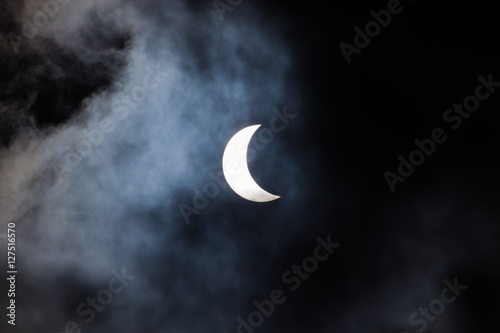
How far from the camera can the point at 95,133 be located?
Result: 11.0 meters

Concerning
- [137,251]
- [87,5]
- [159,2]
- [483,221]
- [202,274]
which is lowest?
[483,221]

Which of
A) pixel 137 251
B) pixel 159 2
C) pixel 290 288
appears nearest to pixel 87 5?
pixel 159 2

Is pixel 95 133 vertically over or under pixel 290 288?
over

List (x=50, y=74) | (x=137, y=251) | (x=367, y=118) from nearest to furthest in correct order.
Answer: (x=50, y=74) < (x=137, y=251) < (x=367, y=118)

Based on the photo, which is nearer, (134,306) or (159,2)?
(159,2)

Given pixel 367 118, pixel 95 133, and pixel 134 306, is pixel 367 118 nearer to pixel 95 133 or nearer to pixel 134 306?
pixel 95 133

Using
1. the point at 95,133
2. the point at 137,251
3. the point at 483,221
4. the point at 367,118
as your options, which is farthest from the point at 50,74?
the point at 483,221

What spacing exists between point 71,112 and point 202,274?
6561mm

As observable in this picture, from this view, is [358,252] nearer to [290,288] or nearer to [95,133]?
[290,288]

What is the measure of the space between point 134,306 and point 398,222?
9.13 meters

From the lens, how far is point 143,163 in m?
11.2

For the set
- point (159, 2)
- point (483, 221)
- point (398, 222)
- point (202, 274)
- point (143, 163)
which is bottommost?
point (483, 221)

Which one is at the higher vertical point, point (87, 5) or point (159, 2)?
point (87, 5)

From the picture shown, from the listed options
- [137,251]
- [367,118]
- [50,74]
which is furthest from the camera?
[367,118]
